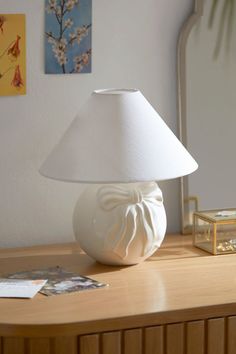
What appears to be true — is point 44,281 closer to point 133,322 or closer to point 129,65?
point 133,322

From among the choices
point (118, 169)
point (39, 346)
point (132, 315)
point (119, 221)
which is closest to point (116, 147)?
point (118, 169)

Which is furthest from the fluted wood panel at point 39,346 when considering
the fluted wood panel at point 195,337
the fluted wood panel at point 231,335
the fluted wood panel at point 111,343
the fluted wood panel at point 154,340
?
the fluted wood panel at point 231,335

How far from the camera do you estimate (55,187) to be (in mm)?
2773

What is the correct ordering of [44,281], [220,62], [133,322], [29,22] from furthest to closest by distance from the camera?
1. [220,62]
2. [29,22]
3. [44,281]
4. [133,322]

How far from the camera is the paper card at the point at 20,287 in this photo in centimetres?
230

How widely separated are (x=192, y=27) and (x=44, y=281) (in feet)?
3.00

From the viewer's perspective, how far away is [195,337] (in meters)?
2.27

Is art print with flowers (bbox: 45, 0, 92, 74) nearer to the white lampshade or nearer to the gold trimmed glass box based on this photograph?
the white lampshade

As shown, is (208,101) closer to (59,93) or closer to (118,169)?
(59,93)

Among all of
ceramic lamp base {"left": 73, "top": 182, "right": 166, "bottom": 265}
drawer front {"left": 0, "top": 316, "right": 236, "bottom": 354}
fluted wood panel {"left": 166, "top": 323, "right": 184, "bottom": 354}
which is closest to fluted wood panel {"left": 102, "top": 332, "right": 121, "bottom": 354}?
drawer front {"left": 0, "top": 316, "right": 236, "bottom": 354}

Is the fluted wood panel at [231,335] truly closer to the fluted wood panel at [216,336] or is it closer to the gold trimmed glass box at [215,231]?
the fluted wood panel at [216,336]

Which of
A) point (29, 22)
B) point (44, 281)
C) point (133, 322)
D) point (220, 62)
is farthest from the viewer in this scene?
point (220, 62)

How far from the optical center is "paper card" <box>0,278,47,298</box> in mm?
2303

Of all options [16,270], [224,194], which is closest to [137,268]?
[16,270]
